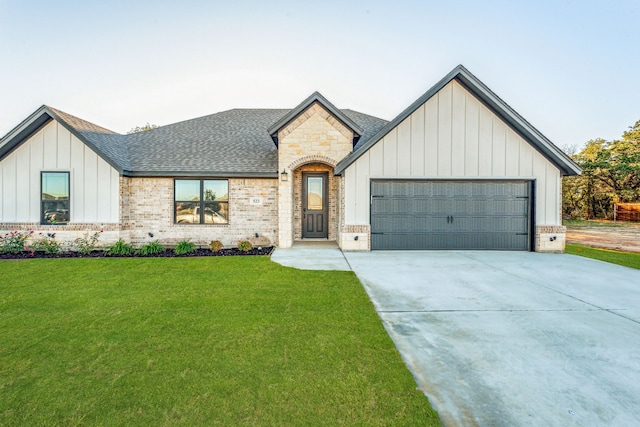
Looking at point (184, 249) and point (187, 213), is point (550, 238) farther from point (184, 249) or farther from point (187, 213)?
point (187, 213)

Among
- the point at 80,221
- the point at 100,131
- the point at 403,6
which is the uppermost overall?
the point at 403,6

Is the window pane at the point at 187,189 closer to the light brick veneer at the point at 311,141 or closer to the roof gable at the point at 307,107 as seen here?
the light brick veneer at the point at 311,141

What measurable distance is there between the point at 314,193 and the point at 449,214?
17.6 feet

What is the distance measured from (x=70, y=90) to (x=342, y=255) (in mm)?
17673

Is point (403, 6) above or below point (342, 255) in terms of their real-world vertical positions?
above

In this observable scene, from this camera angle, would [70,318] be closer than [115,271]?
Yes

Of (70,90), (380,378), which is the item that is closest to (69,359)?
(380,378)

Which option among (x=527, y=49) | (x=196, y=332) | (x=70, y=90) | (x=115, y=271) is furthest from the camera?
(x=70, y=90)

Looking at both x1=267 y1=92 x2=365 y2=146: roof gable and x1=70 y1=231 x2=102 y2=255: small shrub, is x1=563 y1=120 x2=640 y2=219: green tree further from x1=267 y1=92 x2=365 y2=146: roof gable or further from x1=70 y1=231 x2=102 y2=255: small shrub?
x1=70 y1=231 x2=102 y2=255: small shrub

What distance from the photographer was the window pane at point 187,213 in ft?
38.8

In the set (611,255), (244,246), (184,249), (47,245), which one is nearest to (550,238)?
(611,255)

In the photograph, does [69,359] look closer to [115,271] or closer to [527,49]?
[115,271]

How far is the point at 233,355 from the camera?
3.37 metres

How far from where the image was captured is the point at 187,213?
38.8 ft
